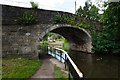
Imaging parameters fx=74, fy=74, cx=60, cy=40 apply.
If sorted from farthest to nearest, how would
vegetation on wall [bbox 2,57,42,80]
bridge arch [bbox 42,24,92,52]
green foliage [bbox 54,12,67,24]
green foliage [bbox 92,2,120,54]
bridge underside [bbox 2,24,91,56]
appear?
bridge arch [bbox 42,24,92,52] → green foliage [bbox 92,2,120,54] → green foliage [bbox 54,12,67,24] → bridge underside [bbox 2,24,91,56] → vegetation on wall [bbox 2,57,42,80]

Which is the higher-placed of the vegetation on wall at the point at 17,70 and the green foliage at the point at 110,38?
the green foliage at the point at 110,38

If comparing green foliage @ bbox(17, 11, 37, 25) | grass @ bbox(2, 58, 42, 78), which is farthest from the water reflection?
green foliage @ bbox(17, 11, 37, 25)

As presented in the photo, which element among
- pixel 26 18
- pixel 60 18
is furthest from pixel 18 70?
pixel 60 18

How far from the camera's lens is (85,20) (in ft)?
29.9

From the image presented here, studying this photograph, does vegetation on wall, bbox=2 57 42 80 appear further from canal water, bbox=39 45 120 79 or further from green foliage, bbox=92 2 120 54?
green foliage, bbox=92 2 120 54

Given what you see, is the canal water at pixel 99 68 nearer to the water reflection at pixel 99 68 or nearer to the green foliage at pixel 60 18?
the water reflection at pixel 99 68

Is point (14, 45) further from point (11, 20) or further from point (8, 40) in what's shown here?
point (11, 20)

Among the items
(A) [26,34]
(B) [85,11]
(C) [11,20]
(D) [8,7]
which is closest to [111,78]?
(A) [26,34]

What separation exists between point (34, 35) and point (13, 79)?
392 centimetres

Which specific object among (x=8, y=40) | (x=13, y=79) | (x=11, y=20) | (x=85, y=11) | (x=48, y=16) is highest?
(x=85, y=11)

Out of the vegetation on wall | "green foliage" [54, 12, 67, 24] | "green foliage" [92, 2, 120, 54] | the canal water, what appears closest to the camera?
the vegetation on wall

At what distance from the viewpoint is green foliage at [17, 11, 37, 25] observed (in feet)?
18.8

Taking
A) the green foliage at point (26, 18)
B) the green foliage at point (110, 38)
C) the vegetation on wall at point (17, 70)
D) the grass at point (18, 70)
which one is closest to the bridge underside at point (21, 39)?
the green foliage at point (26, 18)

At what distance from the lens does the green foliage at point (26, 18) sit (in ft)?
18.8
